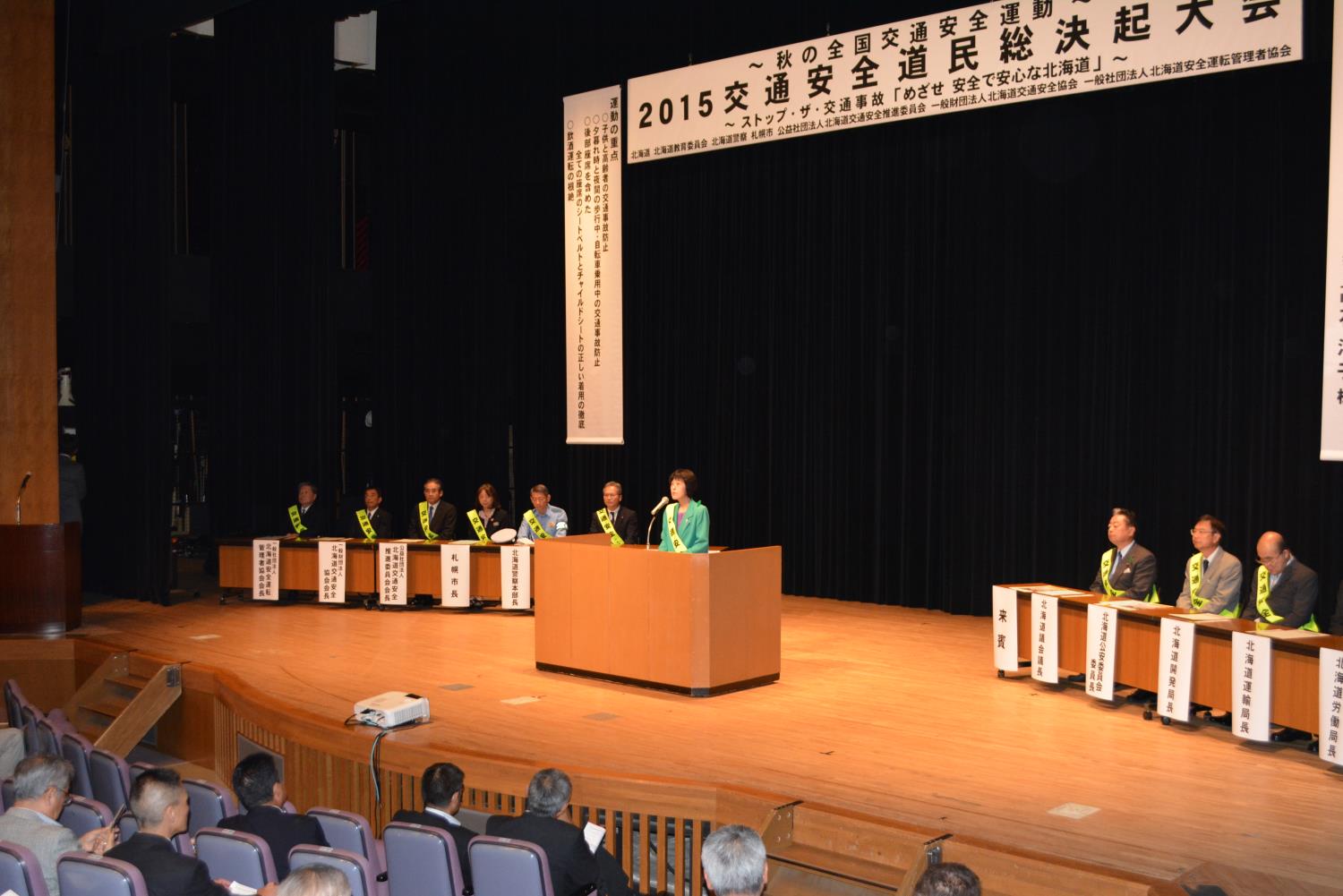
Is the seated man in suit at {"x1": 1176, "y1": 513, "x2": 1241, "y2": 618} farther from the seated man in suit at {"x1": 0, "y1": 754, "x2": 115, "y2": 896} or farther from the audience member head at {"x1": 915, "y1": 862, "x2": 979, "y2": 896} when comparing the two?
the seated man in suit at {"x1": 0, "y1": 754, "x2": 115, "y2": 896}

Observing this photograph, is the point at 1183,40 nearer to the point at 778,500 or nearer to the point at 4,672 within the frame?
the point at 778,500

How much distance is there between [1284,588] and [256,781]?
16.3 ft

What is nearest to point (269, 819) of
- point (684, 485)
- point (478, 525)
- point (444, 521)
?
point (684, 485)

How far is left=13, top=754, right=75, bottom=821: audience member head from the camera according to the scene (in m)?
3.96

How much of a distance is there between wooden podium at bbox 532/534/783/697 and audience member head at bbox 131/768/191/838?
351 cm

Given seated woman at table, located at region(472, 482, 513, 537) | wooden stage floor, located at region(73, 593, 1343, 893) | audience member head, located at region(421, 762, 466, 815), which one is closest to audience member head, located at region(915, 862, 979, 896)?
wooden stage floor, located at region(73, 593, 1343, 893)

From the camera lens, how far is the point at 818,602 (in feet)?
35.0

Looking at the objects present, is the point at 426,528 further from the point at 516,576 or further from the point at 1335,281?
the point at 1335,281

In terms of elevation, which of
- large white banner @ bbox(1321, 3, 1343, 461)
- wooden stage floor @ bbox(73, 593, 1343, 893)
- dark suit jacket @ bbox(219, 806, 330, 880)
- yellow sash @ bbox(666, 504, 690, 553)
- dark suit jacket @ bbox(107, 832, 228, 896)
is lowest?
wooden stage floor @ bbox(73, 593, 1343, 893)

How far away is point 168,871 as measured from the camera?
3344mm

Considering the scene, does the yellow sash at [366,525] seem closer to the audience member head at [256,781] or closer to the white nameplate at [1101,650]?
the white nameplate at [1101,650]

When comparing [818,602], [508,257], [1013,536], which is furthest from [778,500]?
[508,257]

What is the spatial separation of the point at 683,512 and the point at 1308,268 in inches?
161

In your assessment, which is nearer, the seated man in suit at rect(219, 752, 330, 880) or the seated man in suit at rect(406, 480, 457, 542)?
the seated man in suit at rect(219, 752, 330, 880)
